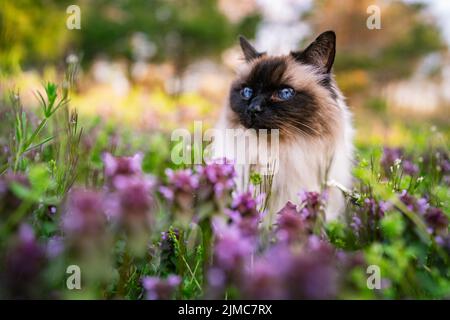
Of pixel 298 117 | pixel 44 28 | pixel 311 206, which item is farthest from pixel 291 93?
pixel 44 28

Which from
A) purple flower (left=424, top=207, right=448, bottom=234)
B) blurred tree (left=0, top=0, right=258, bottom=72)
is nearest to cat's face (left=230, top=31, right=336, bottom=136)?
purple flower (left=424, top=207, right=448, bottom=234)

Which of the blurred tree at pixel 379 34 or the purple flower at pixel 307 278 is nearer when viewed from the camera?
the purple flower at pixel 307 278

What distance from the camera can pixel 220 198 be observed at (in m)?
1.44

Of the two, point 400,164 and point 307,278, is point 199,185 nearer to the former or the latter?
point 307,278

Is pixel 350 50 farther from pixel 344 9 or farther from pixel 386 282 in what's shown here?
pixel 386 282

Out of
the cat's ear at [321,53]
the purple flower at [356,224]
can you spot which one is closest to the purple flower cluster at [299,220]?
the purple flower at [356,224]

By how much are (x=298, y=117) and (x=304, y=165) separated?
0.34 m

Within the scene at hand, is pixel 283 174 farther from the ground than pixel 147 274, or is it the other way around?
pixel 283 174

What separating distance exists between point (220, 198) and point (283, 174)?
134 centimetres

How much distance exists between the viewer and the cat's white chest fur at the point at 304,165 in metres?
2.64

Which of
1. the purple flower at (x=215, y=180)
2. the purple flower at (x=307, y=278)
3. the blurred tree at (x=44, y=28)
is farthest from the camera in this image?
the blurred tree at (x=44, y=28)

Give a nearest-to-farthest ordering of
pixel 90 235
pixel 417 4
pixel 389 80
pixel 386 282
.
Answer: pixel 90 235, pixel 386 282, pixel 417 4, pixel 389 80

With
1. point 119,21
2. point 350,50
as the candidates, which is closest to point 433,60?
point 350,50

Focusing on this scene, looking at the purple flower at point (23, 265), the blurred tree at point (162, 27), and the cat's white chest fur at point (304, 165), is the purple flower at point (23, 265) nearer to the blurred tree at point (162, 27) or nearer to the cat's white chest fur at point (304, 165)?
the cat's white chest fur at point (304, 165)
